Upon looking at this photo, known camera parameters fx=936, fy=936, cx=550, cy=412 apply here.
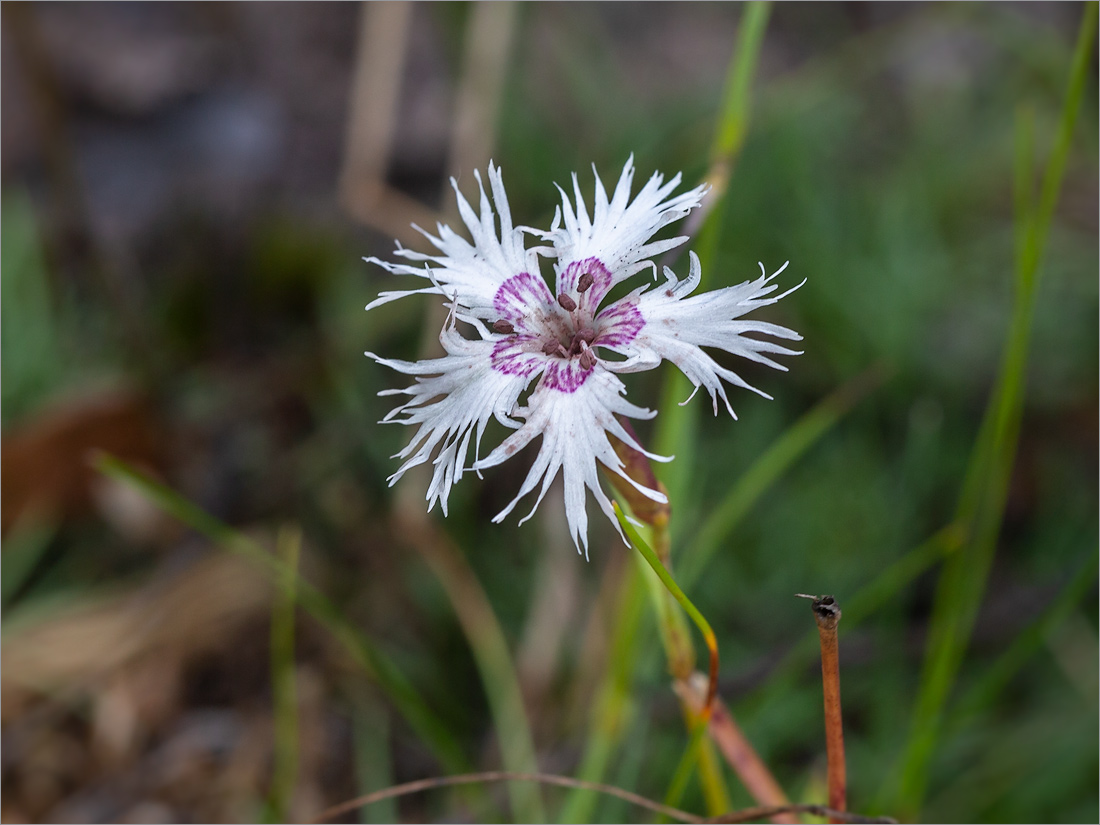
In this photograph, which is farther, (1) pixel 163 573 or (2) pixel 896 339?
(2) pixel 896 339

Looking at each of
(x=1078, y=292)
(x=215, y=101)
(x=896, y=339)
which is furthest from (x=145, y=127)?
(x=1078, y=292)

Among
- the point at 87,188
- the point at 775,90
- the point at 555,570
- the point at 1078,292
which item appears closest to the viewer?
the point at 555,570

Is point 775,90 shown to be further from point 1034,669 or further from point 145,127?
point 145,127

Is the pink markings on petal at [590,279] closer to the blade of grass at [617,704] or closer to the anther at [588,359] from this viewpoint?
the anther at [588,359]

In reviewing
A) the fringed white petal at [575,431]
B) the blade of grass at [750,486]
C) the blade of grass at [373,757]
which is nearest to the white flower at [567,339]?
the fringed white petal at [575,431]

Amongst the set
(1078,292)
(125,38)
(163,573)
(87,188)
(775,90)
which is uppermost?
(125,38)

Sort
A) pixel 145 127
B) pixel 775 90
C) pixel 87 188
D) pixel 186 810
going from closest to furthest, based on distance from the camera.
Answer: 1. pixel 186 810
2. pixel 775 90
3. pixel 87 188
4. pixel 145 127

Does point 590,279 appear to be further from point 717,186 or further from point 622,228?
point 717,186

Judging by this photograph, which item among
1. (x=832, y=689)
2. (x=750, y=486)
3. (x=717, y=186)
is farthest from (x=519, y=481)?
(x=832, y=689)

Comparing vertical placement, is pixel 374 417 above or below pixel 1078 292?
below
